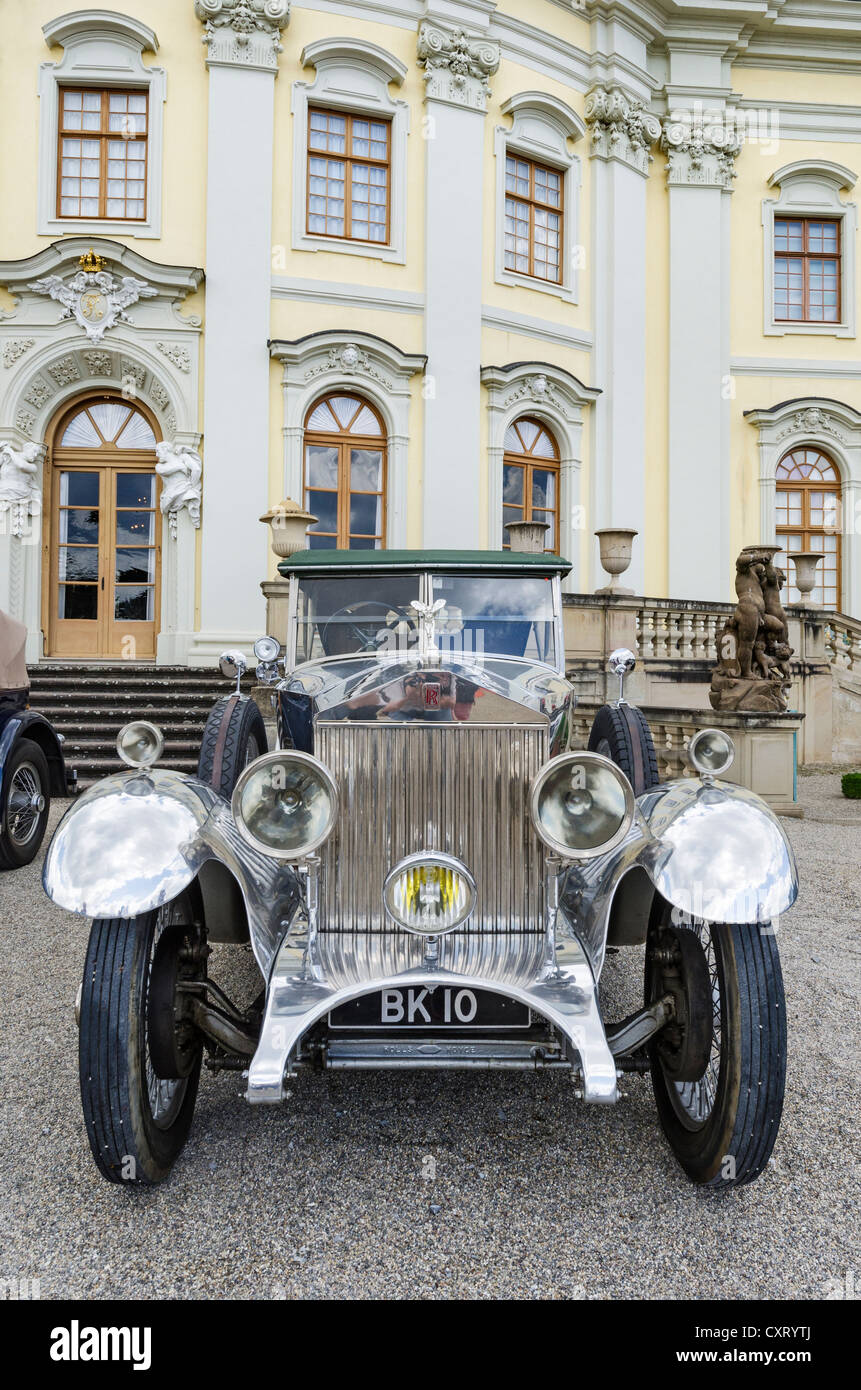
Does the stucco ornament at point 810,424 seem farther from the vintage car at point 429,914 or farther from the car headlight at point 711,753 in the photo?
the vintage car at point 429,914

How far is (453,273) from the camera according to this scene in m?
11.7

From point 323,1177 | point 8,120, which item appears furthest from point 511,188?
point 323,1177

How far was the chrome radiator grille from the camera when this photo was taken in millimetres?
2363

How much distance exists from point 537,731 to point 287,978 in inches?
37.0

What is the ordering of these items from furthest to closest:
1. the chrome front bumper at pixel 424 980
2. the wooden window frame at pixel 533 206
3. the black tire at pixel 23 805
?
the wooden window frame at pixel 533 206
the black tire at pixel 23 805
the chrome front bumper at pixel 424 980

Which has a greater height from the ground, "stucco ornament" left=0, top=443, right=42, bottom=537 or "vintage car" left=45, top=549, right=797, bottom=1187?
"stucco ornament" left=0, top=443, right=42, bottom=537

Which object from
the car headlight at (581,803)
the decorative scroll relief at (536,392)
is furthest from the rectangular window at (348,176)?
the car headlight at (581,803)

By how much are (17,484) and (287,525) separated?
155 inches

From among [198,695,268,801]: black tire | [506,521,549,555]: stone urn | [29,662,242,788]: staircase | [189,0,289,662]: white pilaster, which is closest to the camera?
[198,695,268,801]: black tire

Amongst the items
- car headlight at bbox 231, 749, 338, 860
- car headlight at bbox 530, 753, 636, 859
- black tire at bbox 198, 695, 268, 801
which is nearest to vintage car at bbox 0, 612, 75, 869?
black tire at bbox 198, 695, 268, 801

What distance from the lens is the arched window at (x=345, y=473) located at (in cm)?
1158

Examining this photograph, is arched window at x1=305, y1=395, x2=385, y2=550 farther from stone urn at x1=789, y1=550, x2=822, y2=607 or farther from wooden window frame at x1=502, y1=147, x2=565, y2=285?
stone urn at x1=789, y1=550, x2=822, y2=607

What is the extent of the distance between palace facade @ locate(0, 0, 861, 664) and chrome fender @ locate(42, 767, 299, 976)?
8.60 meters

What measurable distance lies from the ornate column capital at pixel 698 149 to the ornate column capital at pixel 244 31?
6445 millimetres
